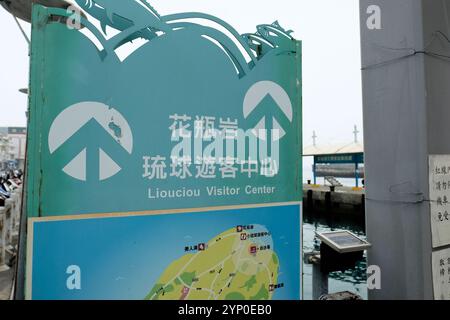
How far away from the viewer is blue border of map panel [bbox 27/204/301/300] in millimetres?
1604

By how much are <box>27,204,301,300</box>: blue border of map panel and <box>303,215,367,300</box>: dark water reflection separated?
1.06 metres

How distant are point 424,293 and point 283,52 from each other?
215 cm

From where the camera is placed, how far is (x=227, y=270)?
210 centimetres

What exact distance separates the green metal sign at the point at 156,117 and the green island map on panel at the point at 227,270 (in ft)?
0.34

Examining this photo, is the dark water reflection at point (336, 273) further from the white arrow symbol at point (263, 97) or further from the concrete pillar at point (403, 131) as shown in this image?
the white arrow symbol at point (263, 97)

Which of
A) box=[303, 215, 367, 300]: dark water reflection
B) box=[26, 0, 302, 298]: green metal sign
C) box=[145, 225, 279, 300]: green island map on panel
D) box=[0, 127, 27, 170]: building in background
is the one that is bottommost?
box=[303, 215, 367, 300]: dark water reflection

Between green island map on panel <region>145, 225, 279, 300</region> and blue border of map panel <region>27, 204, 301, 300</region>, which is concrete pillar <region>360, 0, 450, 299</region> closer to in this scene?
blue border of map panel <region>27, 204, 301, 300</region>

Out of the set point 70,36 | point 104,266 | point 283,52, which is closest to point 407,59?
point 283,52

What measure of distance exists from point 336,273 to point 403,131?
7.45 metres

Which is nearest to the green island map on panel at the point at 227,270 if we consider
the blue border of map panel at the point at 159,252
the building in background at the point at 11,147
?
the blue border of map panel at the point at 159,252

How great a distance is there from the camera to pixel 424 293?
8.16ft

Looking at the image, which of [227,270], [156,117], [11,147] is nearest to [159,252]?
[227,270]

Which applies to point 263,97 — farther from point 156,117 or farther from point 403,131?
point 403,131

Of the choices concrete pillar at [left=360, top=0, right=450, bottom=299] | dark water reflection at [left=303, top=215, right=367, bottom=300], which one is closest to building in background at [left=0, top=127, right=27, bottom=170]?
dark water reflection at [left=303, top=215, right=367, bottom=300]
